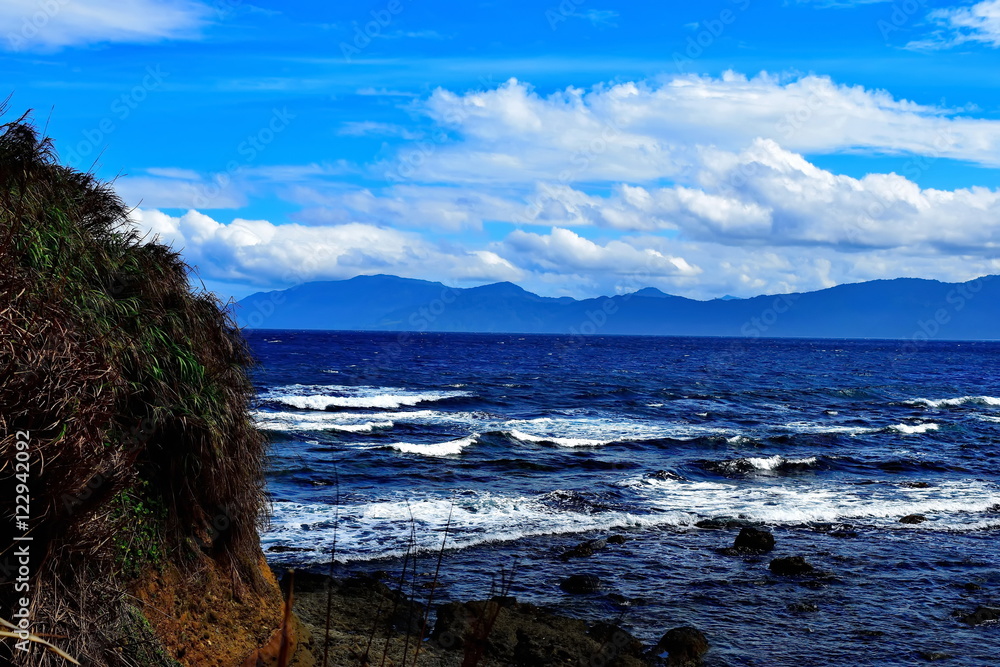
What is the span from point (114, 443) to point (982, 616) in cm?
1440

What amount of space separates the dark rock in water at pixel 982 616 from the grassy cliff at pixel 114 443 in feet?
39.1

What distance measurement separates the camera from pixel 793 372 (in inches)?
3263

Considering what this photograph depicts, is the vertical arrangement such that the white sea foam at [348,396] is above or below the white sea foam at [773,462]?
above

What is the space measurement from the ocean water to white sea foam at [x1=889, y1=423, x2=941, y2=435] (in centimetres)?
31

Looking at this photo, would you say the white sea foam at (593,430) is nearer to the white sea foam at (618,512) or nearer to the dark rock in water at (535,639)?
the white sea foam at (618,512)

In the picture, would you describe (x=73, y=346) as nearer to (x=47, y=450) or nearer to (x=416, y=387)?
(x=47, y=450)

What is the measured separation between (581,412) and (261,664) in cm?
3546

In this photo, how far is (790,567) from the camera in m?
15.5

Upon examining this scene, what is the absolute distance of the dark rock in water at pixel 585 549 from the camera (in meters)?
16.3

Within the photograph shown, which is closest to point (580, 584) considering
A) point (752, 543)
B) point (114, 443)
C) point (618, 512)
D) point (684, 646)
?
point (684, 646)

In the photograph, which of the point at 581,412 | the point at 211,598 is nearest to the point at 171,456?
the point at 211,598

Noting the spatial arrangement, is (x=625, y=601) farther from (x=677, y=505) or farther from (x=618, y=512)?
(x=677, y=505)

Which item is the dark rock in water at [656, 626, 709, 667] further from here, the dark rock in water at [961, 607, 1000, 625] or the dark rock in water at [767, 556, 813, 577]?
the dark rock in water at [961, 607, 1000, 625]

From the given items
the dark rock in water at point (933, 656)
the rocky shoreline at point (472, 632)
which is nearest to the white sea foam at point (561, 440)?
the rocky shoreline at point (472, 632)
